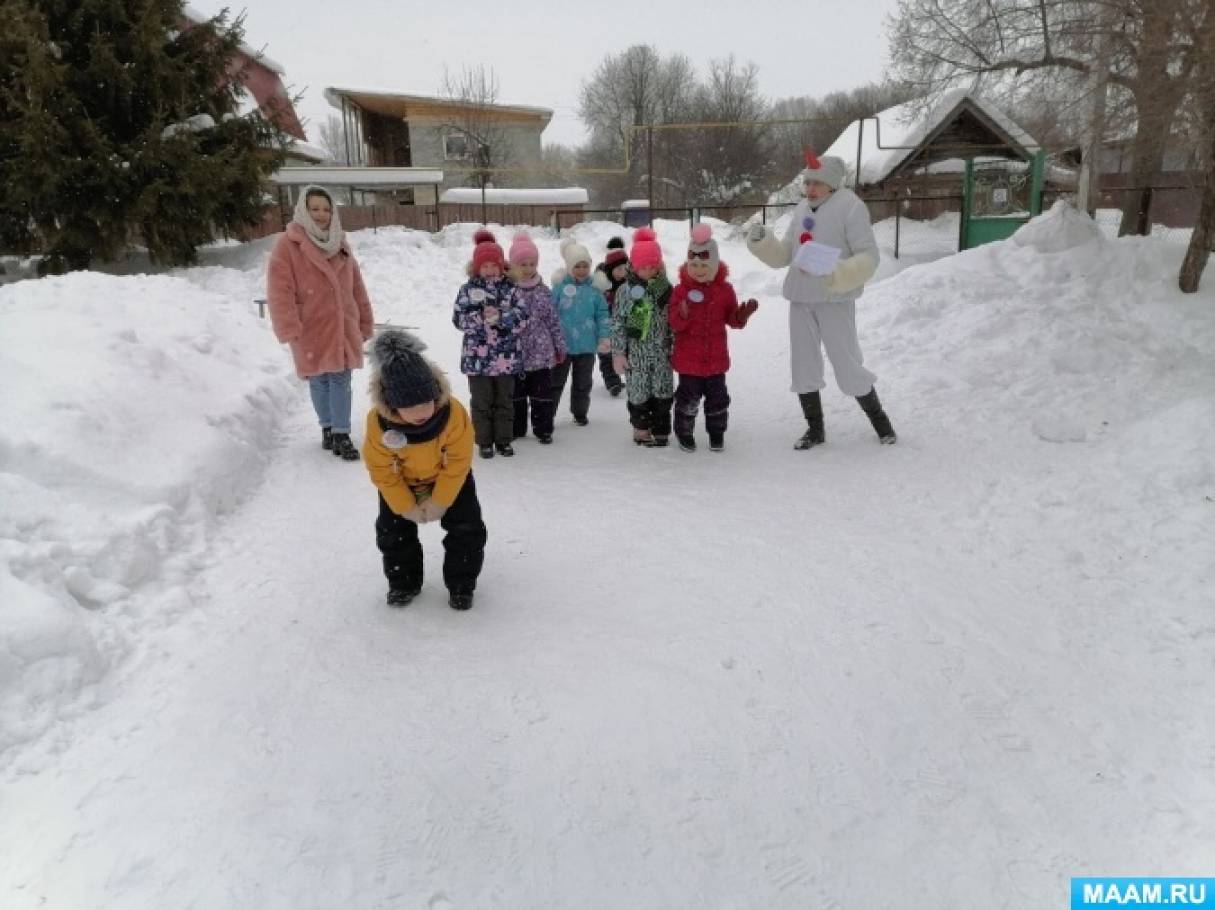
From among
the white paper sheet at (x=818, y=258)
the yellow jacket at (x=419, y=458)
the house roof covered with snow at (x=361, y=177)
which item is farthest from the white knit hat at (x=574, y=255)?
the house roof covered with snow at (x=361, y=177)

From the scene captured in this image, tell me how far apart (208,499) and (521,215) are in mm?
23923

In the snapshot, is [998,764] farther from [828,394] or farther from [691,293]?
[828,394]

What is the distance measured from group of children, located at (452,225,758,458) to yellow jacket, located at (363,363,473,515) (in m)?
2.15

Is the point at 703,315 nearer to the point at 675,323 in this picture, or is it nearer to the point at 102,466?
the point at 675,323

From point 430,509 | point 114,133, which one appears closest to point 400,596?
point 430,509

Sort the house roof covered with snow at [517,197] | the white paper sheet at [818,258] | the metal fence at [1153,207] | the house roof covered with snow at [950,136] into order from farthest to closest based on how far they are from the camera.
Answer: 1. the house roof covered with snow at [517,197]
2. the house roof covered with snow at [950,136]
3. the metal fence at [1153,207]
4. the white paper sheet at [818,258]

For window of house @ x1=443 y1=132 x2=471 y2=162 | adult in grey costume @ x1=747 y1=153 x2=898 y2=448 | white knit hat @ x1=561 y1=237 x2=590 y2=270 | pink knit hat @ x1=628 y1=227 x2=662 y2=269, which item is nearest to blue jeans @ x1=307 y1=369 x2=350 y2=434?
white knit hat @ x1=561 y1=237 x2=590 y2=270

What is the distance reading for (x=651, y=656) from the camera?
329 cm

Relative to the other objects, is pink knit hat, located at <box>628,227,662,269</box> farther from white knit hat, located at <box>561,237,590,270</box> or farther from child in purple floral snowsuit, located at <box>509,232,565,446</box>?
white knit hat, located at <box>561,237,590,270</box>

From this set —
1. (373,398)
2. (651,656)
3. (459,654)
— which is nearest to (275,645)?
(459,654)

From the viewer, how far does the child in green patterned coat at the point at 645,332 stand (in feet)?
18.6

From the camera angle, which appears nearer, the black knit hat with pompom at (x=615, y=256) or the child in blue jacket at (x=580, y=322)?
the child in blue jacket at (x=580, y=322)

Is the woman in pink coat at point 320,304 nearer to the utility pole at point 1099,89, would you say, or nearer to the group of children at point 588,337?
the group of children at point 588,337

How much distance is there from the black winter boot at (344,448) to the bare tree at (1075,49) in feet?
22.3
